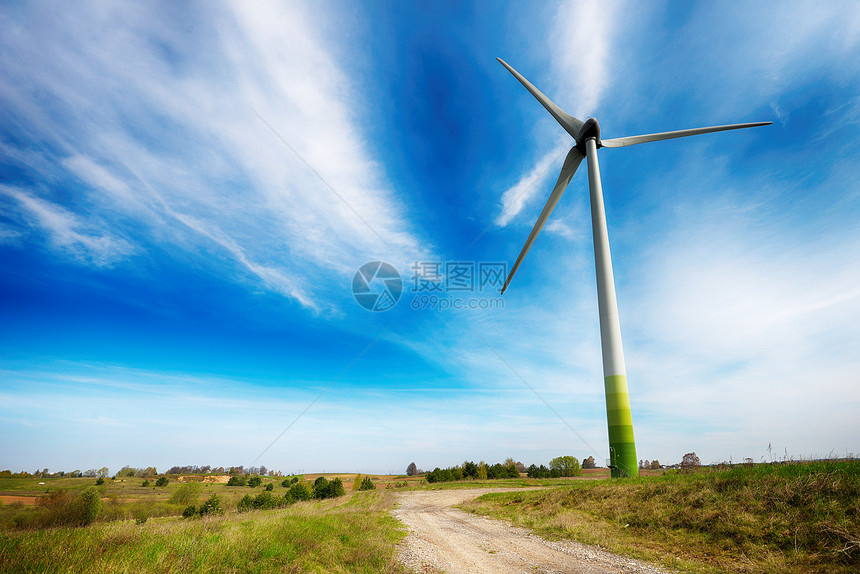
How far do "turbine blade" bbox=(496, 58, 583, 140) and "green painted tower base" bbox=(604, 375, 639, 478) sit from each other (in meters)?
28.5

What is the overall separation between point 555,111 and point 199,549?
159ft

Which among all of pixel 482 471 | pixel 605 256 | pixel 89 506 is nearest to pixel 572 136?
pixel 605 256

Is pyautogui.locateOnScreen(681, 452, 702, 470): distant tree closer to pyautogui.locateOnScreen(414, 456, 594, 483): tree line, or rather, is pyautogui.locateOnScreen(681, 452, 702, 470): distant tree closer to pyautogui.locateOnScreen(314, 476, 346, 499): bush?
pyautogui.locateOnScreen(314, 476, 346, 499): bush

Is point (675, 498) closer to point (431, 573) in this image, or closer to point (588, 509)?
point (588, 509)

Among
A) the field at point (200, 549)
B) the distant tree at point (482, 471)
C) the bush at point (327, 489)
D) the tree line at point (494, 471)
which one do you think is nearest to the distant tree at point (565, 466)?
the tree line at point (494, 471)

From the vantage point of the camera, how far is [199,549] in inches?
468

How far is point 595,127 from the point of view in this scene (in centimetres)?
3703

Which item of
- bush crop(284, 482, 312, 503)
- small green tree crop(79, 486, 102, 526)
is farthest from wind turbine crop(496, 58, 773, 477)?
bush crop(284, 482, 312, 503)

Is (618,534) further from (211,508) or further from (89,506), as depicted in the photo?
(211,508)

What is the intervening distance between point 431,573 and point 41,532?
13145mm

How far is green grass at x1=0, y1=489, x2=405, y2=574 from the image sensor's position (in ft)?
30.1

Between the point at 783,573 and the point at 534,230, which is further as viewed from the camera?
the point at 534,230

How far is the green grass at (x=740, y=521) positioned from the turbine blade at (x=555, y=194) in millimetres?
22652

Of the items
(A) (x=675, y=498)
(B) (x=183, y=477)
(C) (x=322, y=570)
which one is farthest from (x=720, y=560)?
(B) (x=183, y=477)
